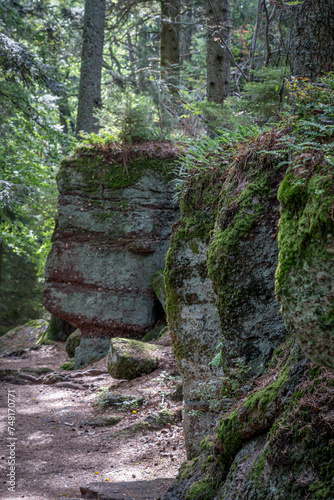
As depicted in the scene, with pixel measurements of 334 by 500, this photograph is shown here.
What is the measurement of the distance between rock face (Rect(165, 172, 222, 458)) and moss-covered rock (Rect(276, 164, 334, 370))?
8.02 feet

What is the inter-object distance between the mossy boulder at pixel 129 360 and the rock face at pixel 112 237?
79.1 inches

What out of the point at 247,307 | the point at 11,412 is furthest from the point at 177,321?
the point at 11,412

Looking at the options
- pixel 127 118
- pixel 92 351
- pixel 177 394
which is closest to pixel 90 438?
pixel 177 394

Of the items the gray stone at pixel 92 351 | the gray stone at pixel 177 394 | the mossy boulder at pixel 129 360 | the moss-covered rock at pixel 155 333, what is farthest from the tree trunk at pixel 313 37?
the gray stone at pixel 92 351

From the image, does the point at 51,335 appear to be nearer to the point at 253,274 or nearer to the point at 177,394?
the point at 177,394

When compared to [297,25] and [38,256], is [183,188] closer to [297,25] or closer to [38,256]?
[297,25]

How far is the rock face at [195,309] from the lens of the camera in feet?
14.6

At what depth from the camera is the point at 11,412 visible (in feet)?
22.1

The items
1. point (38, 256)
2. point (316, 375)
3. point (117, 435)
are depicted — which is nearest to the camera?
point (316, 375)

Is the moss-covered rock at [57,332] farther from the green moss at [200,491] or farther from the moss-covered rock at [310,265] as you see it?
the moss-covered rock at [310,265]

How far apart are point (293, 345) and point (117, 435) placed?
3741 mm

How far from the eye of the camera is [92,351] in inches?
379

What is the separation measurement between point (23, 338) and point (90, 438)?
10087mm

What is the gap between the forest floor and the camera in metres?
4.27
